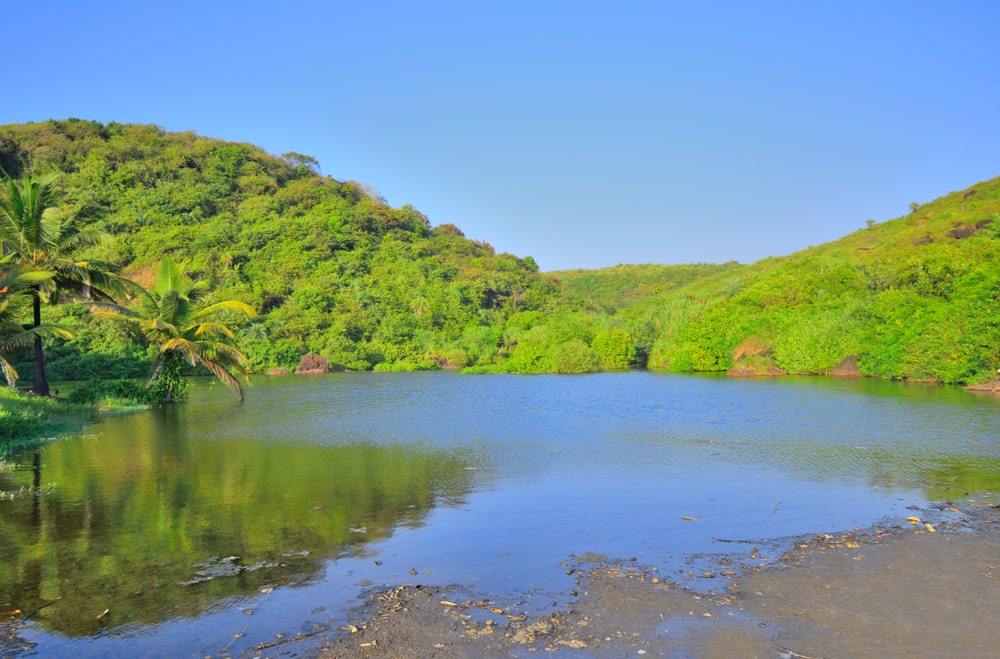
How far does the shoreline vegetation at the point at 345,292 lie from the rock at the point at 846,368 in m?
0.09

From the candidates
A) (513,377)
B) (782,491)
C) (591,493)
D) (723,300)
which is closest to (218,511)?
(591,493)

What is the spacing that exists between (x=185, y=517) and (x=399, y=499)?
3.76 metres

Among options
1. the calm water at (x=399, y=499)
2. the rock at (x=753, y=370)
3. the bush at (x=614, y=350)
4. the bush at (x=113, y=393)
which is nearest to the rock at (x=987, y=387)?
the calm water at (x=399, y=499)

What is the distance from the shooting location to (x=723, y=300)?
59.0 metres

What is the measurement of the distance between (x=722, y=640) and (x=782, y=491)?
7986 millimetres

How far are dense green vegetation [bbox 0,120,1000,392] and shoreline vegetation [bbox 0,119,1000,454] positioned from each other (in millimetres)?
206

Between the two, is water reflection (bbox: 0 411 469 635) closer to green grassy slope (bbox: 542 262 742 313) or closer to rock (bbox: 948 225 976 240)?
rock (bbox: 948 225 976 240)

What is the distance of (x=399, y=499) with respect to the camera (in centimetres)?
1420

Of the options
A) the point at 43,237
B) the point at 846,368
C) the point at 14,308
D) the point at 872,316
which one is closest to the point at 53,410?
the point at 14,308

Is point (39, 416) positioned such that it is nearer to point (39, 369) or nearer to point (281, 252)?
point (39, 369)

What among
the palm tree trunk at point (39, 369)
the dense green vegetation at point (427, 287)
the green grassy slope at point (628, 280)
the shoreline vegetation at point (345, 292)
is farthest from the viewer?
the green grassy slope at point (628, 280)

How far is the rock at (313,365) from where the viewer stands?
2328 inches

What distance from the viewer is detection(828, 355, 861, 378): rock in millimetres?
44625

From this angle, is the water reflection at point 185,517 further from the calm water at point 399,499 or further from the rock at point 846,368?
the rock at point 846,368
